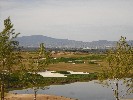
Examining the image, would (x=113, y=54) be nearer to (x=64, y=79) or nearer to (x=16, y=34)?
(x=16, y=34)

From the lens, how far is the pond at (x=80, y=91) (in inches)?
3123

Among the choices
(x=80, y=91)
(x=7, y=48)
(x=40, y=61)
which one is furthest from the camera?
(x=80, y=91)

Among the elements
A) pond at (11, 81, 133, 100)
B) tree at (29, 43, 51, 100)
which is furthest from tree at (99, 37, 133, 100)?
pond at (11, 81, 133, 100)

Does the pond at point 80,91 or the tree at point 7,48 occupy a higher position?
the tree at point 7,48

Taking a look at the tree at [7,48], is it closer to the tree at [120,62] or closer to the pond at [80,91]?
the tree at [120,62]

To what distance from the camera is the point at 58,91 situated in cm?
9044

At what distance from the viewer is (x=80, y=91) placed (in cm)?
8938

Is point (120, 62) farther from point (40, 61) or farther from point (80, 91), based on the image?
point (80, 91)

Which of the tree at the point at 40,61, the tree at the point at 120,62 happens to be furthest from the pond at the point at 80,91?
the tree at the point at 120,62

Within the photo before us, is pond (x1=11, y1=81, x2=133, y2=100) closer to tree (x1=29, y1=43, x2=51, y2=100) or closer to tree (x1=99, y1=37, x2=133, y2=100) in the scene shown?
tree (x1=29, y1=43, x2=51, y2=100)

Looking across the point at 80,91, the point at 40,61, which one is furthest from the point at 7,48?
the point at 80,91

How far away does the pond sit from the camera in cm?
7931

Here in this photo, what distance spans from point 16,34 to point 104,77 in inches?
572

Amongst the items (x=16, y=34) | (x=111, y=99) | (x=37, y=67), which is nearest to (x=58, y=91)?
(x=111, y=99)
